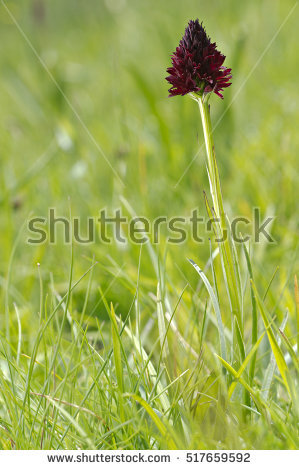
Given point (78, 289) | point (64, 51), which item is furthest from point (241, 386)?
point (64, 51)

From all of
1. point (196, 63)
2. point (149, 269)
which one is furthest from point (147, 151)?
point (196, 63)

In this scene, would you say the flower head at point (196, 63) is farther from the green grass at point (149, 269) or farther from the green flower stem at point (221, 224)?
the green grass at point (149, 269)

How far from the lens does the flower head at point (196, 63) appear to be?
88 cm

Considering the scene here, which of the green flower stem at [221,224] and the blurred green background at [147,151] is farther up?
the blurred green background at [147,151]

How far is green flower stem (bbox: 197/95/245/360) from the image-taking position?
0.91 meters

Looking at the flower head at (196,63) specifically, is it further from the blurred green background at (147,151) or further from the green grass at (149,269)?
the green grass at (149,269)

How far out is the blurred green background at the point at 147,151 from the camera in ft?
5.41

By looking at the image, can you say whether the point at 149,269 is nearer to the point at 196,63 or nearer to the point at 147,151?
the point at 196,63

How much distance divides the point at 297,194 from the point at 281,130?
2.12ft

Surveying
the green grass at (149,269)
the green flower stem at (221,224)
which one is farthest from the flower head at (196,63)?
the green grass at (149,269)

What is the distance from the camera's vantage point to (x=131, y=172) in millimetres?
2328

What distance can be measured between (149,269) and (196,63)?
791 millimetres

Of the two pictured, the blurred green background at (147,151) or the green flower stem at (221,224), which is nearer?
the green flower stem at (221,224)
